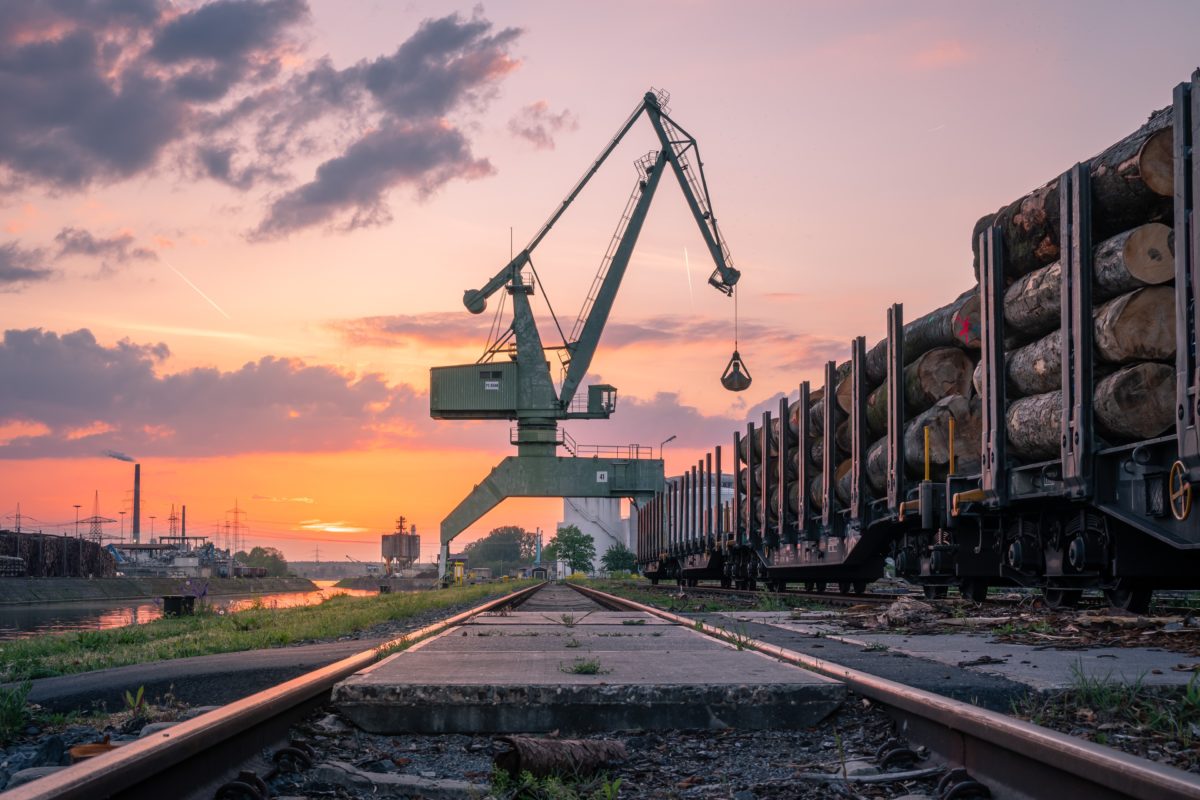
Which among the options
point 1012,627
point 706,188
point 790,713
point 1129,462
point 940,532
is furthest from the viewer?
point 706,188

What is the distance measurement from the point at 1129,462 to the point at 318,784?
19.9 ft

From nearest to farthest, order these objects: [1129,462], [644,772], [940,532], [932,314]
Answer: [644,772]
[1129,462]
[940,532]
[932,314]

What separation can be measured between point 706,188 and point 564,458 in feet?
46.8

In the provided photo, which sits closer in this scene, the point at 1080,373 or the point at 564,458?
the point at 1080,373

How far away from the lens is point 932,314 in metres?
11.8

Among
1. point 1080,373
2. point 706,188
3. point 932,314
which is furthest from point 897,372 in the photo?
point 706,188

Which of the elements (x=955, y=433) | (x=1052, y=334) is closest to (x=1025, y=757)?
(x=1052, y=334)

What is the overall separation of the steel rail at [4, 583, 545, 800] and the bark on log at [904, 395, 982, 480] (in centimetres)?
783

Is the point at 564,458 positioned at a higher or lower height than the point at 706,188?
lower

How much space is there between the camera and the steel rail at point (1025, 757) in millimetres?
2365

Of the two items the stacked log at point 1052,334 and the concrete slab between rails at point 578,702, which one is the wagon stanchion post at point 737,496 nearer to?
the stacked log at point 1052,334

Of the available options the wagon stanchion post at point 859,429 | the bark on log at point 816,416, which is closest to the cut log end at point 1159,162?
the wagon stanchion post at point 859,429

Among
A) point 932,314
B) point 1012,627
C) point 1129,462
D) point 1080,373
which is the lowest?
point 1012,627

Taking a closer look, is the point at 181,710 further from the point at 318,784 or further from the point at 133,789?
the point at 133,789
